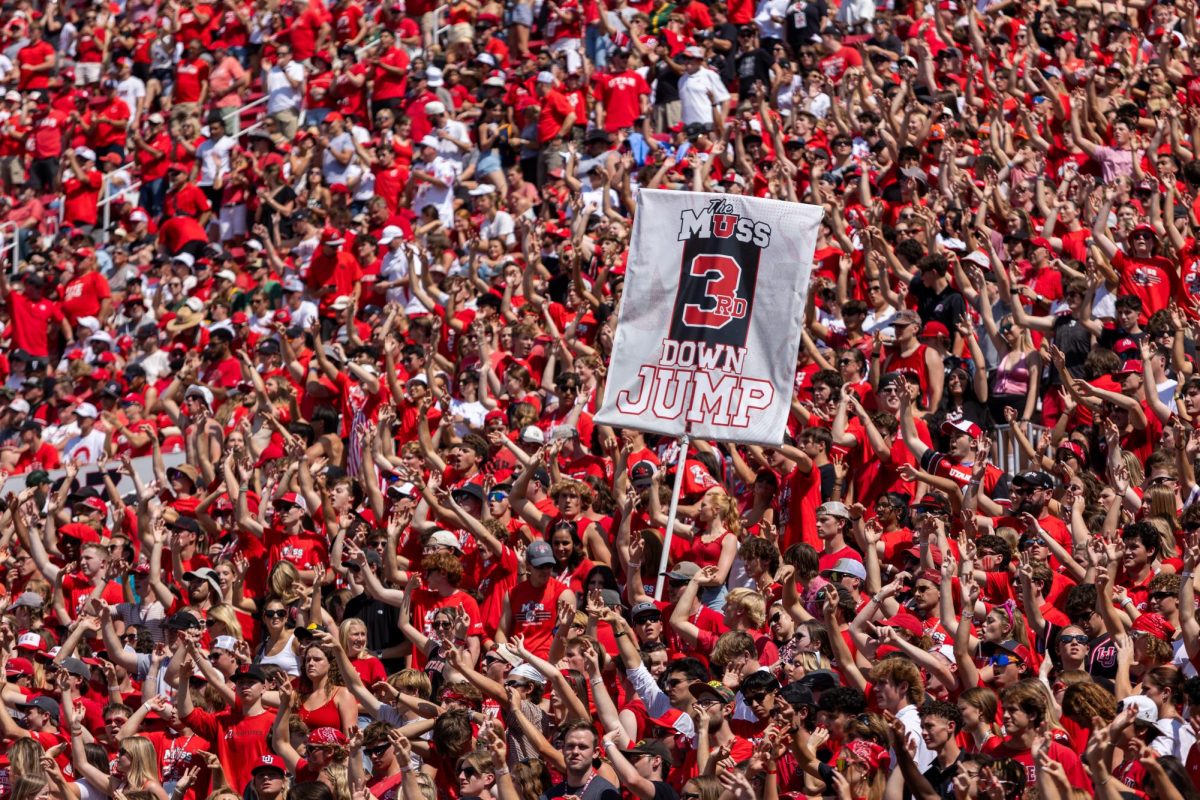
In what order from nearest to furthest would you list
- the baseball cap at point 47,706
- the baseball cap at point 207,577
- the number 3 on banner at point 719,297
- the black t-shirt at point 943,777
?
the black t-shirt at point 943,777 → the baseball cap at point 47,706 → the number 3 on banner at point 719,297 → the baseball cap at point 207,577

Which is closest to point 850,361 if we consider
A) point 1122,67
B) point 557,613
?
point 557,613

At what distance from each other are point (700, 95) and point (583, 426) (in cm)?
707

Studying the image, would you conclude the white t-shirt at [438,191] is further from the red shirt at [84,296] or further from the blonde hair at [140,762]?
the blonde hair at [140,762]

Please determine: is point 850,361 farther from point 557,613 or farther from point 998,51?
point 998,51

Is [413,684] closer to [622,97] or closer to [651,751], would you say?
[651,751]

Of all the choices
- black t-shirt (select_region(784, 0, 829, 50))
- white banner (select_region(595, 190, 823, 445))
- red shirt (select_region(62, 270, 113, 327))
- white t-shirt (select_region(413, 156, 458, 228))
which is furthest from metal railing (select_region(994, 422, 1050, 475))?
red shirt (select_region(62, 270, 113, 327))

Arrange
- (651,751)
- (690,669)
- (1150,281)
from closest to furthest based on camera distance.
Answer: (651,751)
(690,669)
(1150,281)

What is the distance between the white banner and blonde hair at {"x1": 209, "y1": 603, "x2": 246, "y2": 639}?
7.22 ft

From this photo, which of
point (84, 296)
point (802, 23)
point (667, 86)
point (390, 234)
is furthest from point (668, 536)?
point (84, 296)

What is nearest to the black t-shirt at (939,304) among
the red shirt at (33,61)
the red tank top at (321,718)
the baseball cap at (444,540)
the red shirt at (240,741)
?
the baseball cap at (444,540)

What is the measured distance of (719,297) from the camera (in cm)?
1151

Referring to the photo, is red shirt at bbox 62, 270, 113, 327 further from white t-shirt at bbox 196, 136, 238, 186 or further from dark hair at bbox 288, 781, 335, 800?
dark hair at bbox 288, 781, 335, 800

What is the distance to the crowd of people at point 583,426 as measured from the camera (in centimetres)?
921

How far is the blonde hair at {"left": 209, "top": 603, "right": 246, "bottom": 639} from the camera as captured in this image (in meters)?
11.5
